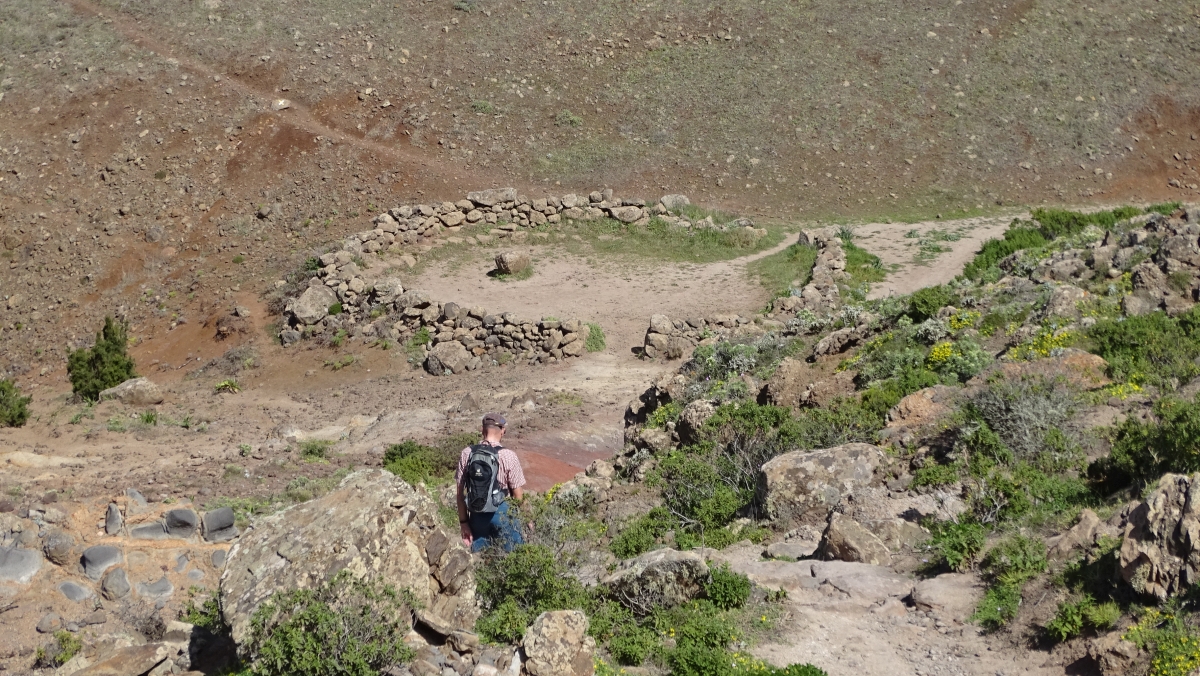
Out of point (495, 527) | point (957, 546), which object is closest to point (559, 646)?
point (495, 527)

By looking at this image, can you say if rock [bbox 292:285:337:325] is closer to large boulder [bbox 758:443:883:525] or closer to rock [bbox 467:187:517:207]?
rock [bbox 467:187:517:207]

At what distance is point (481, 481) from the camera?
8.02 metres

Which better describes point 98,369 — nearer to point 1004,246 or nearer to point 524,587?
point 524,587

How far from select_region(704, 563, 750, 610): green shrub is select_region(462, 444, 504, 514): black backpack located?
73.5 inches

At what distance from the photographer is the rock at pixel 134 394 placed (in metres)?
16.1

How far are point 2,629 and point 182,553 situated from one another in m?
1.70

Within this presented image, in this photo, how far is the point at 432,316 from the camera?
64.6 ft

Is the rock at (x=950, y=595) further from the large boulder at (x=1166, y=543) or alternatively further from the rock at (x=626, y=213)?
the rock at (x=626, y=213)

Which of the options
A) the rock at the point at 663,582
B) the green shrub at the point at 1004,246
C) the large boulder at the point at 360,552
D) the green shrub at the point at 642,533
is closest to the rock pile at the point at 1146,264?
the green shrub at the point at 1004,246

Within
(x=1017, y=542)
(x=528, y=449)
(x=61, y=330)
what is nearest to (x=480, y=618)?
(x=1017, y=542)

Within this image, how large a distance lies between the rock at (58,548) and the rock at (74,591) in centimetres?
27

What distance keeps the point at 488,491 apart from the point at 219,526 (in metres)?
3.41

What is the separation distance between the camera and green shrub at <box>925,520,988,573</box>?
725cm

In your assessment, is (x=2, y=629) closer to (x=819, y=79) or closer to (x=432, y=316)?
(x=432, y=316)
